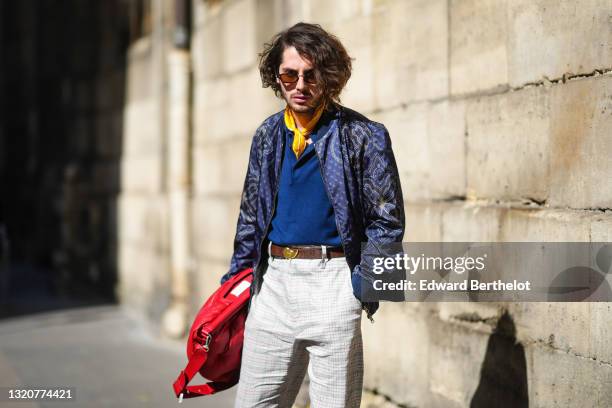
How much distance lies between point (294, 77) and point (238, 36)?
4.71 m

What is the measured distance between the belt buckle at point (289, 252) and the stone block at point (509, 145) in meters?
1.26

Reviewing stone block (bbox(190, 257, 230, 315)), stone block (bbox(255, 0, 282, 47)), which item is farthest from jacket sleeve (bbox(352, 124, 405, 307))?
stone block (bbox(190, 257, 230, 315))

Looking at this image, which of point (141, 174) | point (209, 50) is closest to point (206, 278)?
point (209, 50)

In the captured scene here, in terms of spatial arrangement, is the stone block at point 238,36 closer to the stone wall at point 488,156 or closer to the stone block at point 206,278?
the stone wall at point 488,156

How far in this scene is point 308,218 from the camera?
11.8ft

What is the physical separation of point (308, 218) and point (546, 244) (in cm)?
119

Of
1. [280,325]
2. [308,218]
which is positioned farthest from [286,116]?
[280,325]

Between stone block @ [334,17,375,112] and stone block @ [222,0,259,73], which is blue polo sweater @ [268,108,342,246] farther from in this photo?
stone block @ [222,0,259,73]

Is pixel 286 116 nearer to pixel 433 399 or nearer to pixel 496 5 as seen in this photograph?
pixel 496 5

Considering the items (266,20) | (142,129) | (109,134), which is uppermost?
(266,20)

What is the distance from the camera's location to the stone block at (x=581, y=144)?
12.6ft

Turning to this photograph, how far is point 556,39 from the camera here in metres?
4.15

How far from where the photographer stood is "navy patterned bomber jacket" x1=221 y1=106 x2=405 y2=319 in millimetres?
3521

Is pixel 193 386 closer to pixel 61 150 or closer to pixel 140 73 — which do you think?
pixel 140 73
